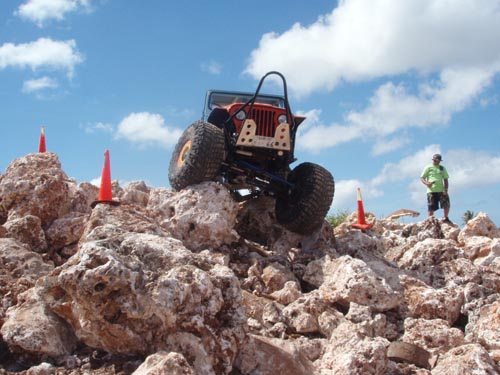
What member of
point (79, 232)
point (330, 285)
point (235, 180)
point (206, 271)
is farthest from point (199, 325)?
point (235, 180)

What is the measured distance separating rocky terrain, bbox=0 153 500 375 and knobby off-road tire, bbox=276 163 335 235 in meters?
0.25

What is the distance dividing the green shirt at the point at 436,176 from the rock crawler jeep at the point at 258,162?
3.61m

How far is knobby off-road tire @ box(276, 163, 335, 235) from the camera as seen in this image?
25.1 feet

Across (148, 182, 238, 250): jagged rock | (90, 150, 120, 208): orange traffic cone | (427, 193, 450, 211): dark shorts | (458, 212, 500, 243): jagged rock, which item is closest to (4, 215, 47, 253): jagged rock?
(90, 150, 120, 208): orange traffic cone

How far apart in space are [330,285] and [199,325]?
2482mm

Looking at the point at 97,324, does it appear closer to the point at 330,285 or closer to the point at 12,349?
the point at 12,349

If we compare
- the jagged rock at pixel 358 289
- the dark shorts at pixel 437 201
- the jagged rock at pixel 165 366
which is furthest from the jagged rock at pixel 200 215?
the dark shorts at pixel 437 201

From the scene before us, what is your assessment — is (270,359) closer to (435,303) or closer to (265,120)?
(435,303)

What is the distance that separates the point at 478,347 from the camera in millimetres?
4191

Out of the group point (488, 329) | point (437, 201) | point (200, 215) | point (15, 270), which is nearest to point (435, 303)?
point (488, 329)

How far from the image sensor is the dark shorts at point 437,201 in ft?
35.6

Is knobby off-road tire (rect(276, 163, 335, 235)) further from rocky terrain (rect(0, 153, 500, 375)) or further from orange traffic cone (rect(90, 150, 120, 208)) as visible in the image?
orange traffic cone (rect(90, 150, 120, 208))

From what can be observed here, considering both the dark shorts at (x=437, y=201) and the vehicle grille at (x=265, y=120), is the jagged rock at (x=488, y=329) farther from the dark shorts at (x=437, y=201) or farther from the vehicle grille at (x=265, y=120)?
the dark shorts at (x=437, y=201)

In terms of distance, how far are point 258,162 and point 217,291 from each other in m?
4.65
